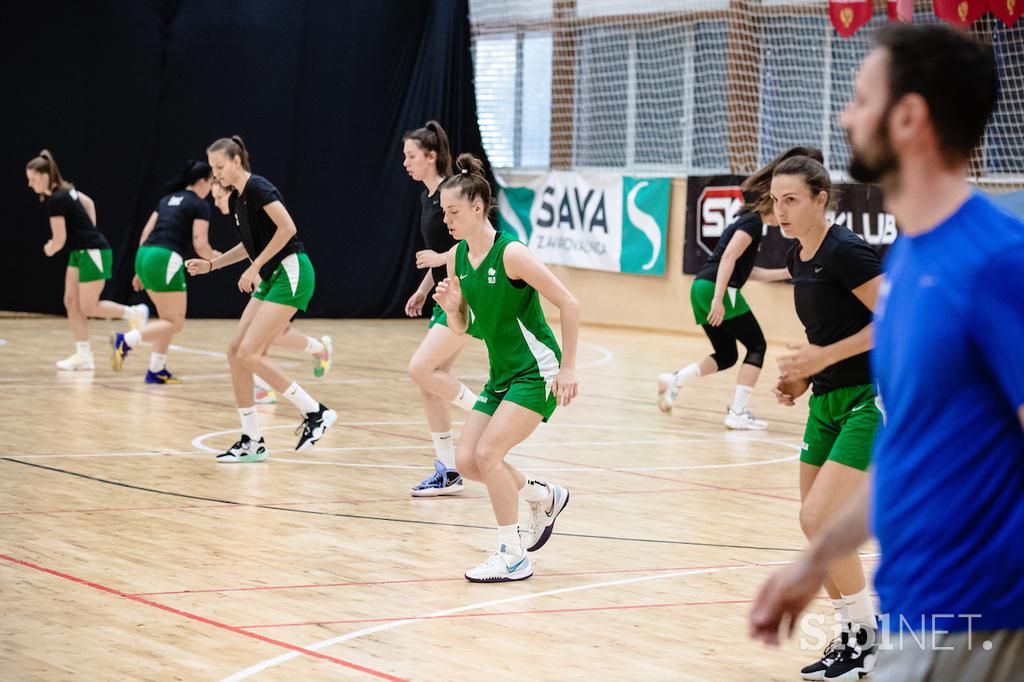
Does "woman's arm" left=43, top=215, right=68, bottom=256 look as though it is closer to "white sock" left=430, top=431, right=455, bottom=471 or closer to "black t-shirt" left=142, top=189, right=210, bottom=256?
"black t-shirt" left=142, top=189, right=210, bottom=256

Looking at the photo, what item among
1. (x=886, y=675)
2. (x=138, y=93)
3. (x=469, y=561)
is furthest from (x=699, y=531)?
(x=138, y=93)

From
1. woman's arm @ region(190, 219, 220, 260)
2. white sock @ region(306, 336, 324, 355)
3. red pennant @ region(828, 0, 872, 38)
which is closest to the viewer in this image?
white sock @ region(306, 336, 324, 355)

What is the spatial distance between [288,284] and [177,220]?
3.91 metres

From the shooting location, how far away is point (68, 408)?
952 centimetres

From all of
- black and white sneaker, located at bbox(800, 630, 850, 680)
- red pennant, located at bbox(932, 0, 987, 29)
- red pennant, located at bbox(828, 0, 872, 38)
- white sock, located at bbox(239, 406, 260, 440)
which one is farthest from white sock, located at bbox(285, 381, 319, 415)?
red pennant, located at bbox(828, 0, 872, 38)

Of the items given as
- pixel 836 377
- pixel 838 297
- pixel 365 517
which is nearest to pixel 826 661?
pixel 836 377

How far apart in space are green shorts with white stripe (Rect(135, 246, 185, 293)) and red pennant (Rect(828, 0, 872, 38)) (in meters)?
7.55

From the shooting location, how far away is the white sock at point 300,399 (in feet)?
26.0

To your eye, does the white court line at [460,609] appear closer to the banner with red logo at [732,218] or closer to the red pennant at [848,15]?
the banner with red logo at [732,218]

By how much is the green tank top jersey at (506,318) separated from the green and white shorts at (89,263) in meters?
7.19

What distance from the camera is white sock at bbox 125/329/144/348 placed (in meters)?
11.1

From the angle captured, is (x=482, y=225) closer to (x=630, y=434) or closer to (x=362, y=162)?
(x=630, y=434)

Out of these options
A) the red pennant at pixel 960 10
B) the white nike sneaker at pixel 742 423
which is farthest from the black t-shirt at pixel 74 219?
the red pennant at pixel 960 10

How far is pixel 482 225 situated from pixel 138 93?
1264cm
